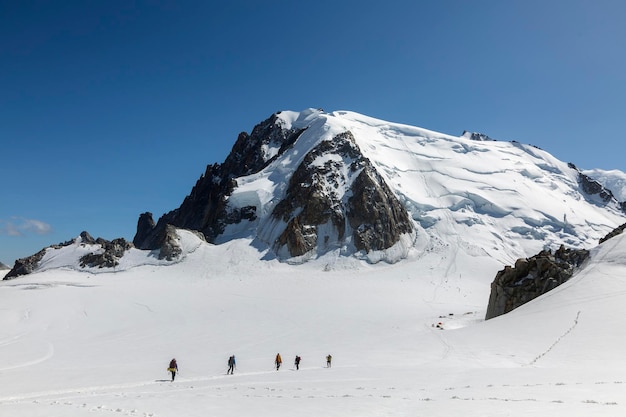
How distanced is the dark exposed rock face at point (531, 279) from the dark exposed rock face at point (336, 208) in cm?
3801

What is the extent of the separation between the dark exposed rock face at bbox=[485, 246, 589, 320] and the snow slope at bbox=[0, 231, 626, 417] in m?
2.28

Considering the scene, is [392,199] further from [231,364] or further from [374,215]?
[231,364]

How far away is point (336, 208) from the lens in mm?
86562

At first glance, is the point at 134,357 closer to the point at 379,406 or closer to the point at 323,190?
the point at 379,406

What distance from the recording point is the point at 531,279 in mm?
42719

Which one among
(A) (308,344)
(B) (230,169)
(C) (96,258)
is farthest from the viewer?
(B) (230,169)

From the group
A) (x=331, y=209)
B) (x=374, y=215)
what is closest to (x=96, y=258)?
(x=331, y=209)

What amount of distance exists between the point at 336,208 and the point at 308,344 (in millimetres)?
52969

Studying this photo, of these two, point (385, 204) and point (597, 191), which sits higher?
point (597, 191)

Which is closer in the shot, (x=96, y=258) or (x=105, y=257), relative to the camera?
(x=105, y=257)

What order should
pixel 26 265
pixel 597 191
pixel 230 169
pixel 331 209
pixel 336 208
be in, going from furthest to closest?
pixel 230 169
pixel 597 191
pixel 336 208
pixel 331 209
pixel 26 265

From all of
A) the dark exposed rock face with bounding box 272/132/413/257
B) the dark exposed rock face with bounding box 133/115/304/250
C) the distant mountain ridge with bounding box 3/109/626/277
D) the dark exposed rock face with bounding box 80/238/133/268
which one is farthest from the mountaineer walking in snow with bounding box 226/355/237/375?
the dark exposed rock face with bounding box 133/115/304/250

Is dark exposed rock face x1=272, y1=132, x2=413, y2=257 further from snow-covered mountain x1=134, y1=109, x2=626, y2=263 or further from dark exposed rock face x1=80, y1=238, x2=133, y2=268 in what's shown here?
dark exposed rock face x1=80, y1=238, x2=133, y2=268

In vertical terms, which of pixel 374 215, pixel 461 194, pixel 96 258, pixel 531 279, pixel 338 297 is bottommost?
pixel 338 297
